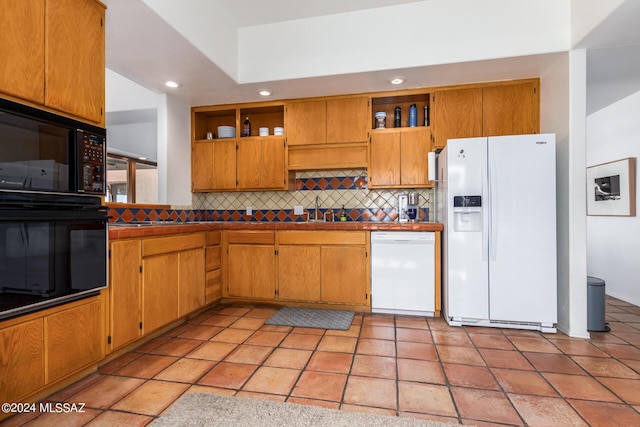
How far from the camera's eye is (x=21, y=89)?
1525 mm

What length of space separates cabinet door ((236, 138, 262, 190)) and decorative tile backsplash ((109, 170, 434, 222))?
0.82 ft

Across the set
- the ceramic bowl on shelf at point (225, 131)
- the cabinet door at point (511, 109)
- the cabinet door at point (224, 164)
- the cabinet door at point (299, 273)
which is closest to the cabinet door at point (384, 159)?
the cabinet door at point (511, 109)

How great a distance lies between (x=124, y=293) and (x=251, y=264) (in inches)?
51.7

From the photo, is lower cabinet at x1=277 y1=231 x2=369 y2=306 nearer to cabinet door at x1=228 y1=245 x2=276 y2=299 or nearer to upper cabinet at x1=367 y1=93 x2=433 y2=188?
cabinet door at x1=228 y1=245 x2=276 y2=299

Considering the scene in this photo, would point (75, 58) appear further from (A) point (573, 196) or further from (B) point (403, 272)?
(A) point (573, 196)

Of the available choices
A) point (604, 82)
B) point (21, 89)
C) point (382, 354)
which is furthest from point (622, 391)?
point (21, 89)

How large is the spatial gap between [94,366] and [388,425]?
67.7 inches

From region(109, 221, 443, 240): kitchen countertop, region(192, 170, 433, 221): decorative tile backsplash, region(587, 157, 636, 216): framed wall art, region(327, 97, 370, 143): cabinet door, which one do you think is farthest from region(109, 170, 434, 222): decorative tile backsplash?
region(587, 157, 636, 216): framed wall art

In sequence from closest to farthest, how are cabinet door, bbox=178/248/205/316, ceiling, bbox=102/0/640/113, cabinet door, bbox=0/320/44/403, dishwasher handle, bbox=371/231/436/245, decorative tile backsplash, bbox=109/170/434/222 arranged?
cabinet door, bbox=0/320/44/403, ceiling, bbox=102/0/640/113, cabinet door, bbox=178/248/205/316, dishwasher handle, bbox=371/231/436/245, decorative tile backsplash, bbox=109/170/434/222

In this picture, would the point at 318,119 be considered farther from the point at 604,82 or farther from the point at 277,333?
the point at 604,82

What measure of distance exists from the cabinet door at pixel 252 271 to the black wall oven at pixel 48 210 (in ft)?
4.82

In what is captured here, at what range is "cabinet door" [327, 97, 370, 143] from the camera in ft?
11.1

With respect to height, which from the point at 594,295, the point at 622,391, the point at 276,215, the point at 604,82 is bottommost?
the point at 622,391

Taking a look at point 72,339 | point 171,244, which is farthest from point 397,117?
point 72,339
